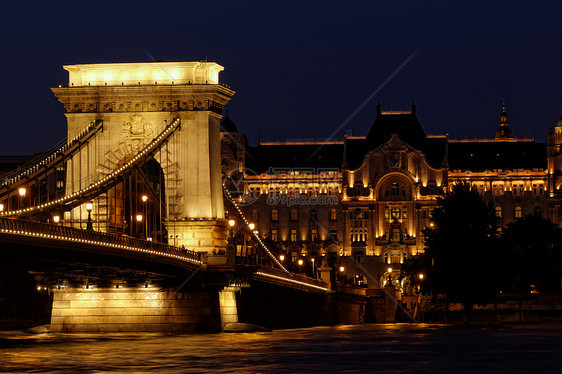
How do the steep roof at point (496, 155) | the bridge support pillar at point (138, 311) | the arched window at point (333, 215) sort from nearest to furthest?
1. the bridge support pillar at point (138, 311)
2. the arched window at point (333, 215)
3. the steep roof at point (496, 155)

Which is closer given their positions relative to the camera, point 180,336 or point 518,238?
point 180,336

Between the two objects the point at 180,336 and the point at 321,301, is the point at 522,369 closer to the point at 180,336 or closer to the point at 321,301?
the point at 180,336

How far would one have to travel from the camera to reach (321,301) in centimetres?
11869

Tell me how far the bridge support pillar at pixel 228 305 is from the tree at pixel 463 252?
1076 inches

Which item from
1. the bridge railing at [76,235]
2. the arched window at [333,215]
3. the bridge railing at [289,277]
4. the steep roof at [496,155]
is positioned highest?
the steep roof at [496,155]

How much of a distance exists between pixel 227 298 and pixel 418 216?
294ft

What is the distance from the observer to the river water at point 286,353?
59.1 m

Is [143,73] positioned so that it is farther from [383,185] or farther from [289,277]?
[383,185]

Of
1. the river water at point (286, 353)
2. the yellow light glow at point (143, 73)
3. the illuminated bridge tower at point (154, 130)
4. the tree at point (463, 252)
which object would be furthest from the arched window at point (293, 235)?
the river water at point (286, 353)

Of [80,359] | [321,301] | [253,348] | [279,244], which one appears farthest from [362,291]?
[80,359]

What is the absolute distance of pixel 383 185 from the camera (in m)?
178

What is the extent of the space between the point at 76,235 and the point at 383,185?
4450 inches

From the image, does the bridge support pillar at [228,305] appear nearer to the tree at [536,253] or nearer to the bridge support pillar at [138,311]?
the bridge support pillar at [138,311]

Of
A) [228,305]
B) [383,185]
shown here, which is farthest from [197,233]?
[383,185]
